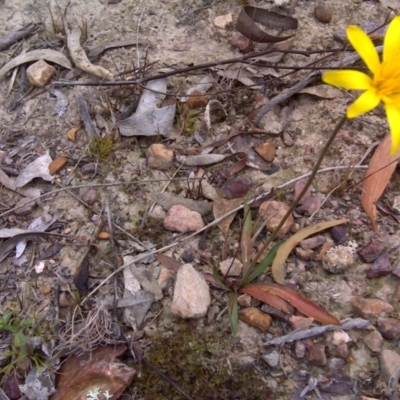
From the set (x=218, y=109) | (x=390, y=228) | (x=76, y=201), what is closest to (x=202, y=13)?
(x=218, y=109)

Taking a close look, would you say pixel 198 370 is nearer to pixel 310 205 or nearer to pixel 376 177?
pixel 310 205

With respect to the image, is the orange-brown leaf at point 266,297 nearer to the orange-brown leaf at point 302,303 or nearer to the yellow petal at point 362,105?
the orange-brown leaf at point 302,303

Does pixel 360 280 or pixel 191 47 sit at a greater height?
pixel 191 47

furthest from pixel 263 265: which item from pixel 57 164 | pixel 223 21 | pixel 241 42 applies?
pixel 223 21

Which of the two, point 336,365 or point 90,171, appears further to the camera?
point 90,171

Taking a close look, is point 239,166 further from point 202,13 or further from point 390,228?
point 202,13

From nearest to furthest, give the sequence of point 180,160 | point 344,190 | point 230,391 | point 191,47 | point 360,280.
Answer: point 230,391
point 360,280
point 344,190
point 180,160
point 191,47

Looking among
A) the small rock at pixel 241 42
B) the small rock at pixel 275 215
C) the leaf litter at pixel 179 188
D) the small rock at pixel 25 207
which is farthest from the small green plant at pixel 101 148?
the small rock at pixel 241 42
